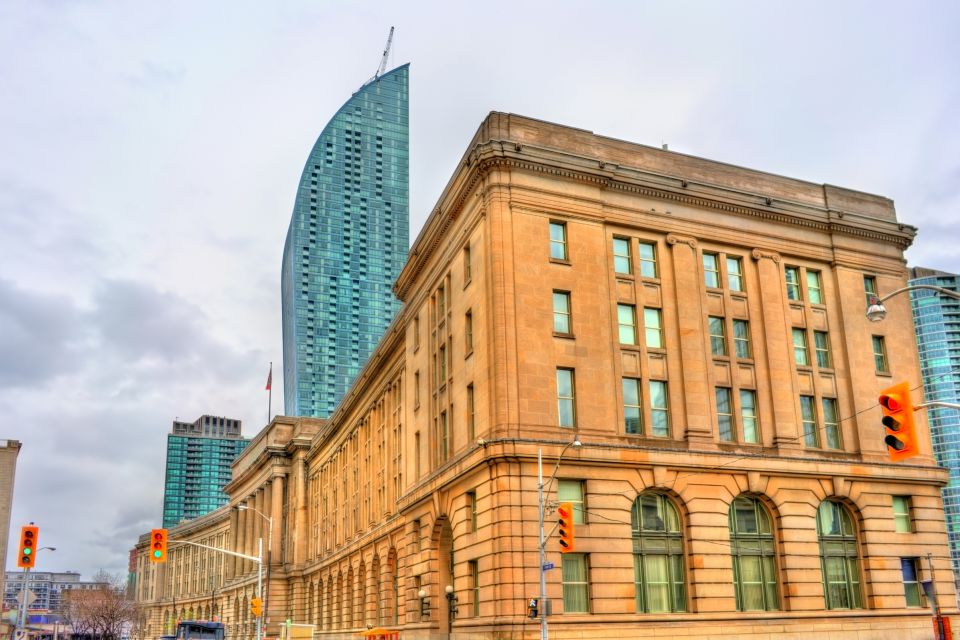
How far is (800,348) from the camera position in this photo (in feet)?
166

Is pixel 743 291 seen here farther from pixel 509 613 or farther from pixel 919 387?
pixel 509 613

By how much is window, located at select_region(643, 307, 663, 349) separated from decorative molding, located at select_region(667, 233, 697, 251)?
3.87 metres

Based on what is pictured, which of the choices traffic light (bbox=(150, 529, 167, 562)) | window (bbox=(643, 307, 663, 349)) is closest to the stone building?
window (bbox=(643, 307, 663, 349))

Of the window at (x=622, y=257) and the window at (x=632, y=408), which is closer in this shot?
the window at (x=632, y=408)

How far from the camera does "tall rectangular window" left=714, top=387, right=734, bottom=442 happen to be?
46.8 metres

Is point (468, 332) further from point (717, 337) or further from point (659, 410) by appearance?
point (717, 337)

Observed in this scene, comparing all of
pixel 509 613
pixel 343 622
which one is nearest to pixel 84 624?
pixel 343 622

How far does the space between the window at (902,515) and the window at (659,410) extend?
44.0 feet

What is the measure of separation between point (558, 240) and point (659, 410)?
9612 millimetres

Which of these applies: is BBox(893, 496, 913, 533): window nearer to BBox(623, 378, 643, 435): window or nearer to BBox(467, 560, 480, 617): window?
BBox(623, 378, 643, 435): window

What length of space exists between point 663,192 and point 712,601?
20.4 meters

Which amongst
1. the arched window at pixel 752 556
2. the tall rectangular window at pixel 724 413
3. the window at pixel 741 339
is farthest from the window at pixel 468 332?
the arched window at pixel 752 556

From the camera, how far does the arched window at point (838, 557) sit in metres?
45.8

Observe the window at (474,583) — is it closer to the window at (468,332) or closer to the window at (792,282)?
the window at (468,332)
